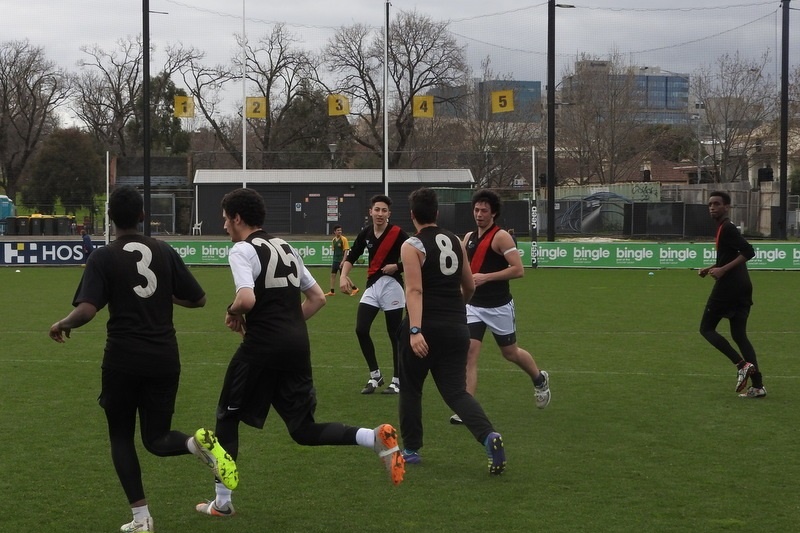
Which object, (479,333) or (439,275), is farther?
(479,333)

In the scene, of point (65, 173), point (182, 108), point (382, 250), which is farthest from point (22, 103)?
point (382, 250)

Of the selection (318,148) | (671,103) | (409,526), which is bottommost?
(409,526)

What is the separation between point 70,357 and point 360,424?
17.5ft

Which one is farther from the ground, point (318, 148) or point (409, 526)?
point (318, 148)

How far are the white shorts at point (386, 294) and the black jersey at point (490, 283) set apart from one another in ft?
4.86

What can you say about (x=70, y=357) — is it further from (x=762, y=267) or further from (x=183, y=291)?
(x=762, y=267)

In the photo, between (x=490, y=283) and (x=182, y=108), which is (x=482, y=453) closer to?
(x=490, y=283)

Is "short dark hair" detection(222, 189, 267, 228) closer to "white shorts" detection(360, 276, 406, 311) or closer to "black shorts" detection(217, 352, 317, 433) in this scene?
"black shorts" detection(217, 352, 317, 433)

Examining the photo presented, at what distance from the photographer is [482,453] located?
7.38 m

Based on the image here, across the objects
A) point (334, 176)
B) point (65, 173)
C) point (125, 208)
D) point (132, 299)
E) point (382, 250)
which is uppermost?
point (65, 173)

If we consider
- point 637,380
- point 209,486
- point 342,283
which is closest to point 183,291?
point 209,486

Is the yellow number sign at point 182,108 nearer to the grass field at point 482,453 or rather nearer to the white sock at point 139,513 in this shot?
the grass field at point 482,453

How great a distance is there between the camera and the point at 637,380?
10.8 meters

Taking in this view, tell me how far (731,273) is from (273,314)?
18.5ft
